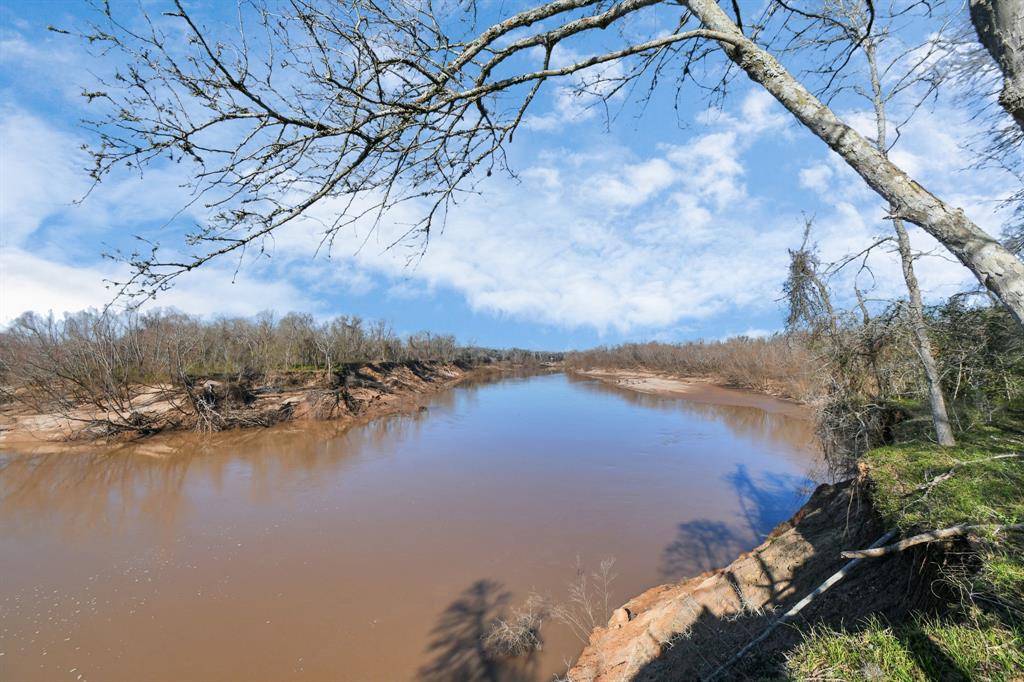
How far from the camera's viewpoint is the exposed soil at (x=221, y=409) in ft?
53.4

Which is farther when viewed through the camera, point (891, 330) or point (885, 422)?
point (885, 422)

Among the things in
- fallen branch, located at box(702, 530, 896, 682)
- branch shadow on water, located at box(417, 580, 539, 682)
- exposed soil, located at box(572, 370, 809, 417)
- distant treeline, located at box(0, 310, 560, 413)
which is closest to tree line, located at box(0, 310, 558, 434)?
distant treeline, located at box(0, 310, 560, 413)

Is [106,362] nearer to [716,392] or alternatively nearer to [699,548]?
[699,548]

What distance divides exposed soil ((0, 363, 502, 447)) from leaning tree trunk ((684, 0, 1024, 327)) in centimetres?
2249

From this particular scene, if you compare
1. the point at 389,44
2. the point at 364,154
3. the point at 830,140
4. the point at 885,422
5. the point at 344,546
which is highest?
the point at 389,44

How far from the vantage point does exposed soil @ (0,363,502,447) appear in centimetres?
1628

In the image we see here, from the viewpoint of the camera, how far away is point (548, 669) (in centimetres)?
470

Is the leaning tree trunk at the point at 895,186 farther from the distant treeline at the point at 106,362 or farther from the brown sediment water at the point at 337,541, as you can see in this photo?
the distant treeline at the point at 106,362

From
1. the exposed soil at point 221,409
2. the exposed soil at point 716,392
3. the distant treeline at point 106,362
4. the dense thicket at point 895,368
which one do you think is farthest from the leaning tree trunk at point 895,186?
the exposed soil at point 716,392

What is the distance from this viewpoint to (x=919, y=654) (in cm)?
196

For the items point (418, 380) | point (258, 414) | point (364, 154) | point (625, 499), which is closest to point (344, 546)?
point (625, 499)

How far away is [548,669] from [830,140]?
19.2 feet

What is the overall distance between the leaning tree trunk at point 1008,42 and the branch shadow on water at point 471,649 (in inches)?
242

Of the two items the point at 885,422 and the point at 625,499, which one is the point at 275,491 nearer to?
the point at 625,499
